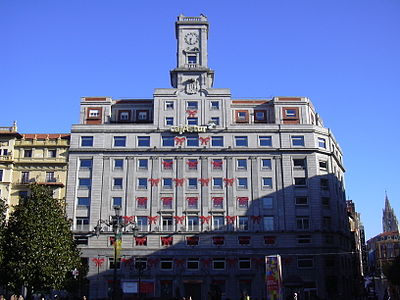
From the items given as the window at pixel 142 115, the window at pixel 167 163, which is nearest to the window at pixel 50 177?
the window at pixel 142 115

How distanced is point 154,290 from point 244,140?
2406cm

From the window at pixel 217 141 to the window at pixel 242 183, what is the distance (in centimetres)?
558

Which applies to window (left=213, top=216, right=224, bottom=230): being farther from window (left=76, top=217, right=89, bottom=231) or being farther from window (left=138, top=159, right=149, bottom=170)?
window (left=76, top=217, right=89, bottom=231)

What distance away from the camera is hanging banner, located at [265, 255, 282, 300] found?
32.7 metres

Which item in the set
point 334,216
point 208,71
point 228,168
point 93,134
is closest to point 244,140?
point 228,168

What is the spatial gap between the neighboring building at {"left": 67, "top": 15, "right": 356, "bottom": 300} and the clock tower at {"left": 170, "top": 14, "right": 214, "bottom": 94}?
0.31 m

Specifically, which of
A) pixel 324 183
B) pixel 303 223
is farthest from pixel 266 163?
pixel 303 223

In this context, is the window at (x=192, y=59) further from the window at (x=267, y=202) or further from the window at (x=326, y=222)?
the window at (x=326, y=222)

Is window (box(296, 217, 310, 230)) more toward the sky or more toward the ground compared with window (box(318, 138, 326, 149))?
more toward the ground

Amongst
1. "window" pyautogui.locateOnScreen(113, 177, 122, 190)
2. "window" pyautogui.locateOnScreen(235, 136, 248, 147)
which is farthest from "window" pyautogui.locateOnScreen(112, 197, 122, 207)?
"window" pyautogui.locateOnScreen(235, 136, 248, 147)

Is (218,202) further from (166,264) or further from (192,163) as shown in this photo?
(166,264)

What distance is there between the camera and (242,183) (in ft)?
216

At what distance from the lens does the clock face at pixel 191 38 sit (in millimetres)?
73750

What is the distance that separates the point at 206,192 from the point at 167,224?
6913 millimetres
